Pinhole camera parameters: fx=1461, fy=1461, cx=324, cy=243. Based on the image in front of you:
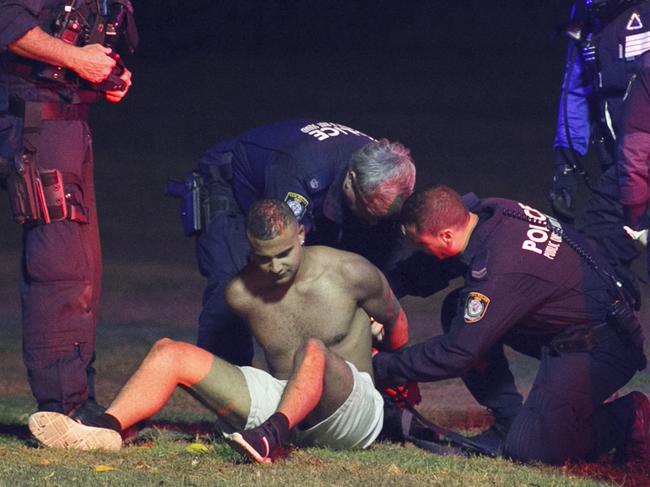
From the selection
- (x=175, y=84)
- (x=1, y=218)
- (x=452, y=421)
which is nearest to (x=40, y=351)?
(x=452, y=421)

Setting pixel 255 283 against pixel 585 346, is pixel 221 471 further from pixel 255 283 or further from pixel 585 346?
pixel 585 346

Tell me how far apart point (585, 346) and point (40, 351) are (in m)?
1.97

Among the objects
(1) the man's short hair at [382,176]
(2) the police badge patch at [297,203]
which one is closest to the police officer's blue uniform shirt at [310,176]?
(2) the police badge patch at [297,203]

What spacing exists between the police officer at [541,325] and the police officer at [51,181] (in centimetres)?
112

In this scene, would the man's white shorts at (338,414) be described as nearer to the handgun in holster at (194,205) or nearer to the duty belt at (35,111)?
the handgun in holster at (194,205)

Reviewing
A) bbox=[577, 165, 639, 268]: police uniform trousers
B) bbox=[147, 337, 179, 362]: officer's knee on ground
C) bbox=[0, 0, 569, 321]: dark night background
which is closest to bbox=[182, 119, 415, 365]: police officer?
bbox=[147, 337, 179, 362]: officer's knee on ground

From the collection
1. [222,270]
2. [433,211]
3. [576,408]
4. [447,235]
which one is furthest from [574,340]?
[222,270]

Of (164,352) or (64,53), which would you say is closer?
(164,352)

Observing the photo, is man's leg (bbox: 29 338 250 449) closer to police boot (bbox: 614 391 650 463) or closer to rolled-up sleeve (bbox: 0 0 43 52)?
rolled-up sleeve (bbox: 0 0 43 52)

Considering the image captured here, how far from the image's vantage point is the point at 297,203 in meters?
5.45

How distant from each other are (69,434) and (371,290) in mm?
1160

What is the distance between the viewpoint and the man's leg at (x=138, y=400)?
16.2 ft

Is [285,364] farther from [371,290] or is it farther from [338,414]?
[371,290]

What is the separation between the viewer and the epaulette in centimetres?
515
